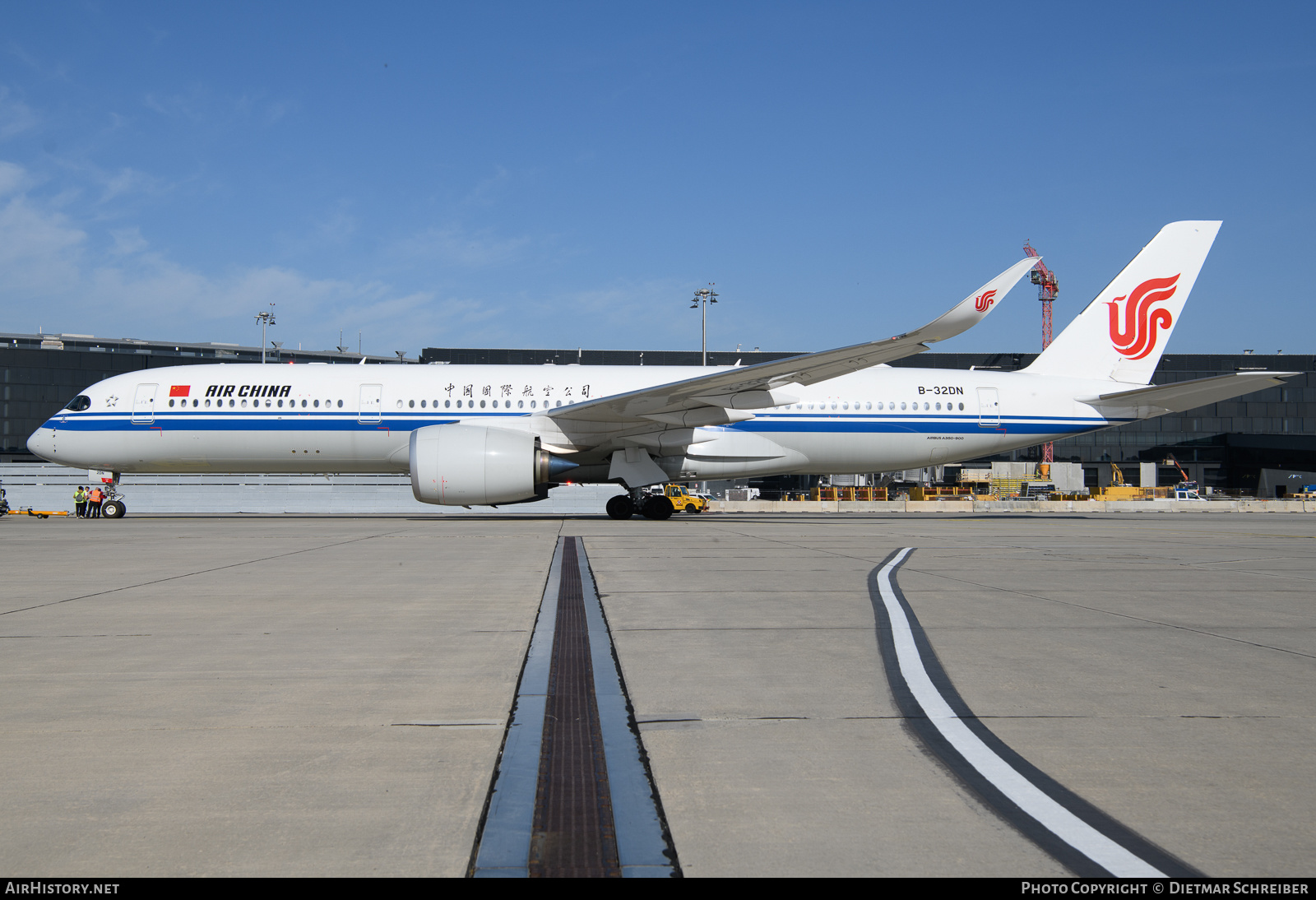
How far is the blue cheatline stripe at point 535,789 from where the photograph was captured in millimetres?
2119

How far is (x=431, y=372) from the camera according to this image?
65.8 feet

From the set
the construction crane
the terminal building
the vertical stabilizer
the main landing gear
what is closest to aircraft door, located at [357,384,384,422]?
the main landing gear

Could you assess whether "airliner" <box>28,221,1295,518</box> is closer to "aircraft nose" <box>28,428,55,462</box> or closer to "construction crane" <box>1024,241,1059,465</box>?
"aircraft nose" <box>28,428,55,462</box>

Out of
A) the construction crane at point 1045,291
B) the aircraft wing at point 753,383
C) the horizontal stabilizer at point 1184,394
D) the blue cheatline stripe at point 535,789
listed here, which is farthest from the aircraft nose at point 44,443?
the construction crane at point 1045,291

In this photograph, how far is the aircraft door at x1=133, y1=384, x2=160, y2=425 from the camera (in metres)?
19.5

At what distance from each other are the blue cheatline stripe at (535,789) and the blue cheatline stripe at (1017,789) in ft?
3.13

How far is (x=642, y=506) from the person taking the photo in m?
20.2

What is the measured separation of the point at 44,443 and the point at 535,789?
22.0m

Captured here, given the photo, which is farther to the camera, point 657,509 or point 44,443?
point 657,509

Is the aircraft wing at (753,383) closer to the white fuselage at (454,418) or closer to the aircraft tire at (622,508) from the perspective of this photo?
the white fuselage at (454,418)

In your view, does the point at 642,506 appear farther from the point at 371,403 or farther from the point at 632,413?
the point at 371,403

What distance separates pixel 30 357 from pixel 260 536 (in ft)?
199

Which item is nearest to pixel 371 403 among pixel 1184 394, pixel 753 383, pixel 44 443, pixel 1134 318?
pixel 44 443

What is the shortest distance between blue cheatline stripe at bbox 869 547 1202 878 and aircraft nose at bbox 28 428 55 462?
70.1 ft
